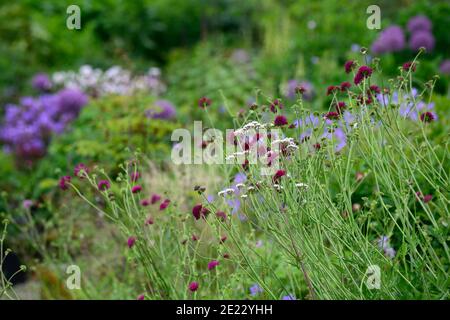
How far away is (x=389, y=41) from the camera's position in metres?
7.34

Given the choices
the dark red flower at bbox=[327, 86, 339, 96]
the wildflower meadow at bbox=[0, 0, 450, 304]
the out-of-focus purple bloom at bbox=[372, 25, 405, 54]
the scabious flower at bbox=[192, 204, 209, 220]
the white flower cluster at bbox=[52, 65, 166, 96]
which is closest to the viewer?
the scabious flower at bbox=[192, 204, 209, 220]

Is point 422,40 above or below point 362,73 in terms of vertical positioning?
above

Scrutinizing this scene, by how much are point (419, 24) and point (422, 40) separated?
328 millimetres

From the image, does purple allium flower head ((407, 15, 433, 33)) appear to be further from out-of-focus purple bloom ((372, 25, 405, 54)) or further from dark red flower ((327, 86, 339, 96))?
dark red flower ((327, 86, 339, 96))

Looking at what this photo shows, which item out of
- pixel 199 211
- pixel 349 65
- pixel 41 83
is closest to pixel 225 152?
pixel 199 211

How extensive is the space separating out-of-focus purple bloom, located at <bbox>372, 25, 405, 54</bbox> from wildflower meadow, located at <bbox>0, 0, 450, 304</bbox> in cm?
3

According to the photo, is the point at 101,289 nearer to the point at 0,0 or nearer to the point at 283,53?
the point at 283,53

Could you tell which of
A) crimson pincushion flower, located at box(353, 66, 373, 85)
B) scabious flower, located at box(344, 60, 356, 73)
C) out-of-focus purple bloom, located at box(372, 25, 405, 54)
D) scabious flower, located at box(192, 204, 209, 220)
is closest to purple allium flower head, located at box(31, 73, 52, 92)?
out-of-focus purple bloom, located at box(372, 25, 405, 54)

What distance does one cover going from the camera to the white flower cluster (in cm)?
763

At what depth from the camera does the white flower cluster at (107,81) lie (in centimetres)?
763

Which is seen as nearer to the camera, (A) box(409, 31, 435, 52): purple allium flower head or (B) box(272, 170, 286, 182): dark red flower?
(B) box(272, 170, 286, 182): dark red flower

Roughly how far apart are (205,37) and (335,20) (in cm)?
268

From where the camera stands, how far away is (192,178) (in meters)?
4.38

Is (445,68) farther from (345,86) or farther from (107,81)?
(345,86)
